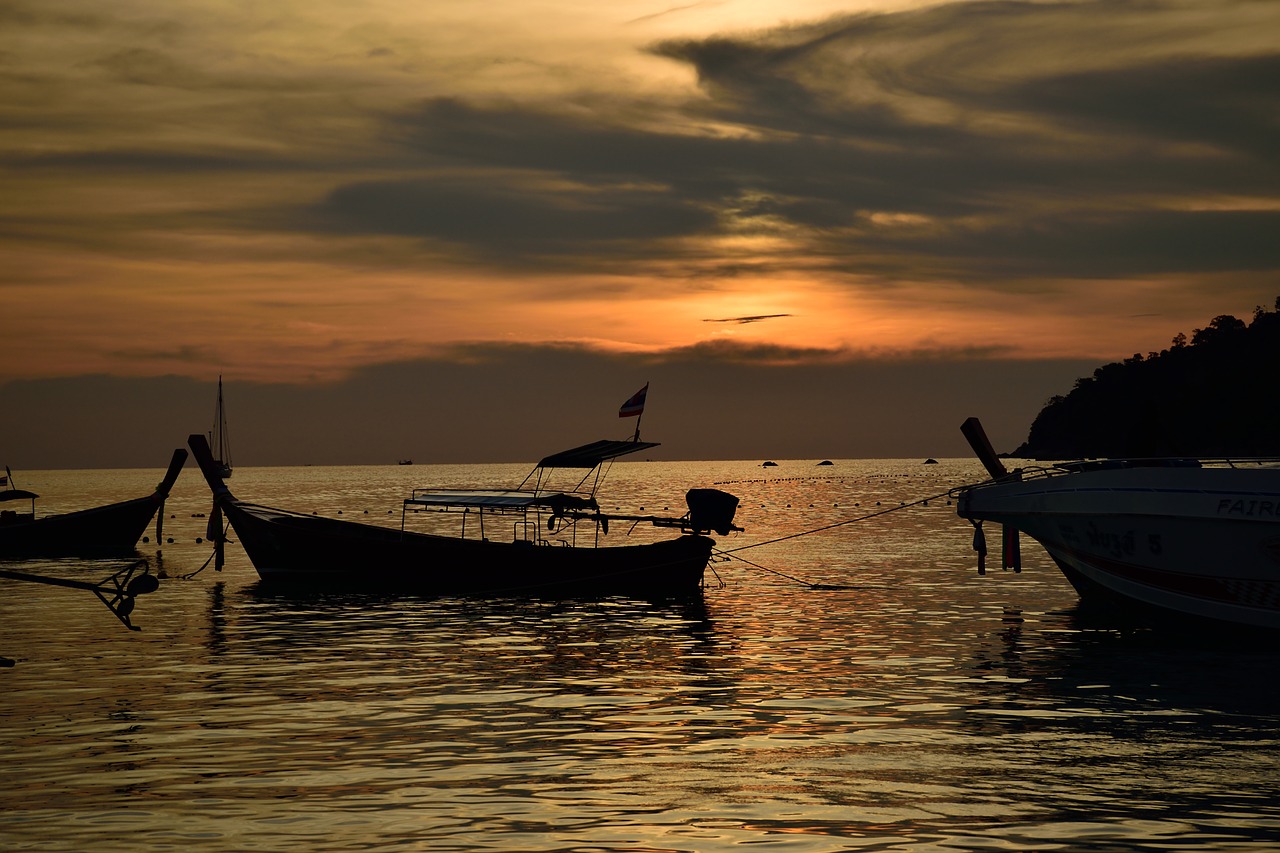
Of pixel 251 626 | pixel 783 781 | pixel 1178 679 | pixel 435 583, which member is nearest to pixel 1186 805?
pixel 783 781

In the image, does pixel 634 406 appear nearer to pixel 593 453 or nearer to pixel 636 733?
pixel 593 453

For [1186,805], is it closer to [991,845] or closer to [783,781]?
[991,845]

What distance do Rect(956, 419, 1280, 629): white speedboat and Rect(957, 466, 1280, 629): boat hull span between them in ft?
0.07

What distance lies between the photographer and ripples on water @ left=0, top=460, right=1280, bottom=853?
1312cm

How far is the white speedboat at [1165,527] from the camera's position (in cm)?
2583

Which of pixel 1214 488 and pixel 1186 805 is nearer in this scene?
pixel 1186 805

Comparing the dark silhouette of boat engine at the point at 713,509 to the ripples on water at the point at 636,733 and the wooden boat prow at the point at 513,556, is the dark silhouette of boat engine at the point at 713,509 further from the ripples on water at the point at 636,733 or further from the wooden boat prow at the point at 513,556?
the ripples on water at the point at 636,733

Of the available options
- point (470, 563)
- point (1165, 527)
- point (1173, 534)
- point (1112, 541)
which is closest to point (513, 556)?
point (470, 563)

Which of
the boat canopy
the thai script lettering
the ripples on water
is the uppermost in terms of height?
the boat canopy

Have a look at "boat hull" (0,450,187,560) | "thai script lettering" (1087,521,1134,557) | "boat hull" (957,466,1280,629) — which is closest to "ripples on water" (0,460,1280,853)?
"boat hull" (957,466,1280,629)

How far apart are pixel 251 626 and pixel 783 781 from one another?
23.6 m

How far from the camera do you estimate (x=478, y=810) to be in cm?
1389

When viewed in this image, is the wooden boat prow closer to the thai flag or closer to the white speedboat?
the thai flag

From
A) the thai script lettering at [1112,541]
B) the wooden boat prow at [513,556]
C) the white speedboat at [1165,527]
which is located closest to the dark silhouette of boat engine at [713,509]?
the wooden boat prow at [513,556]
